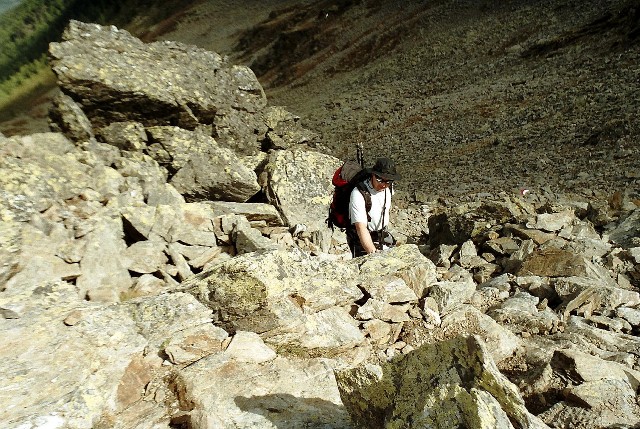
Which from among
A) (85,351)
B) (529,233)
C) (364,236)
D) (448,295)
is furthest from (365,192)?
(529,233)

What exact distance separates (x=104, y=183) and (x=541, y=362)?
381 inches

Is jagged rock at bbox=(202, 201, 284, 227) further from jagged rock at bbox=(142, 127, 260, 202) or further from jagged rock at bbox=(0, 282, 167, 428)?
jagged rock at bbox=(0, 282, 167, 428)

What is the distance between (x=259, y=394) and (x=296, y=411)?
49 cm

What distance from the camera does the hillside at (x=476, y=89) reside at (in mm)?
22156

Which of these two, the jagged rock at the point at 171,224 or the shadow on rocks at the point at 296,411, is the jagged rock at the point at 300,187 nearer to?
the jagged rock at the point at 171,224

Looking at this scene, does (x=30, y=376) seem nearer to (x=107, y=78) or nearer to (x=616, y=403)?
(x=616, y=403)

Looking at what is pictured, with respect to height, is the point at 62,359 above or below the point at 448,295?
above

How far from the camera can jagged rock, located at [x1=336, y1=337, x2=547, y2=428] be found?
3.27 metres

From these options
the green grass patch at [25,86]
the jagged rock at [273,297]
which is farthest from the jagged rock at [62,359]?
the green grass patch at [25,86]

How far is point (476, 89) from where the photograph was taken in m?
31.9

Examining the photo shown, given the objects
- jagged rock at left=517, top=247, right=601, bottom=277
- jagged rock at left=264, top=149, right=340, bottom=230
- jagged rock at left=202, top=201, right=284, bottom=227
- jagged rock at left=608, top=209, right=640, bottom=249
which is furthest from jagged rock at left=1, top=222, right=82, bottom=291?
jagged rock at left=608, top=209, right=640, bottom=249

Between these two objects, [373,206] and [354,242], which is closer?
[373,206]

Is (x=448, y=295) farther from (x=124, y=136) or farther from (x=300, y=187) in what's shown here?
(x=124, y=136)

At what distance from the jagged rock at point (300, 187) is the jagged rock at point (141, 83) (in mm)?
3452
